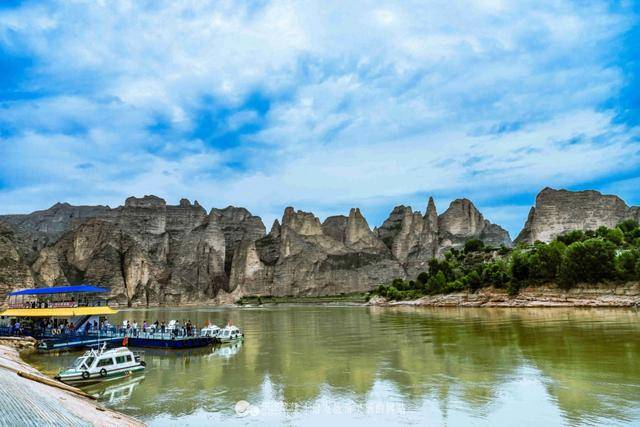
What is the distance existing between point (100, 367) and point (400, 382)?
51.6 ft

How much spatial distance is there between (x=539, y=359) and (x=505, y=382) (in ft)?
23.1

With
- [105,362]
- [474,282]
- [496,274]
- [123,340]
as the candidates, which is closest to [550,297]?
[496,274]

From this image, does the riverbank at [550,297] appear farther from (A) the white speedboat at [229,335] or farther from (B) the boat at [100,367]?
(B) the boat at [100,367]

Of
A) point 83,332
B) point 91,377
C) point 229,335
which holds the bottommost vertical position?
point 91,377

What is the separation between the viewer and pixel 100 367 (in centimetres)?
2628

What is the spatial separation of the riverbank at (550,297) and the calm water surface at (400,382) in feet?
115

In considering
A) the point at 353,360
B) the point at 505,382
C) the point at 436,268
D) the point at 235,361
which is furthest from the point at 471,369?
the point at 436,268

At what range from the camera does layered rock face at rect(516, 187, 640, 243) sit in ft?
550

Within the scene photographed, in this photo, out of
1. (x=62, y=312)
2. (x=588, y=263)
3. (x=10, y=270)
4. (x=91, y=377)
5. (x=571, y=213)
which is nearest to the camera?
(x=91, y=377)

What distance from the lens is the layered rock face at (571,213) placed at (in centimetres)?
16750

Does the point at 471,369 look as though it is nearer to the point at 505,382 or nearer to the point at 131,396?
the point at 505,382

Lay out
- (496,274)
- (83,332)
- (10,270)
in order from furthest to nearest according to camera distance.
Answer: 1. (496,274)
2. (10,270)
3. (83,332)

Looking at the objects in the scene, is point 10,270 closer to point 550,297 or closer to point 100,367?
point 100,367

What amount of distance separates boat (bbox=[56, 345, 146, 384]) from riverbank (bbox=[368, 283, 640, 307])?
64981 mm
